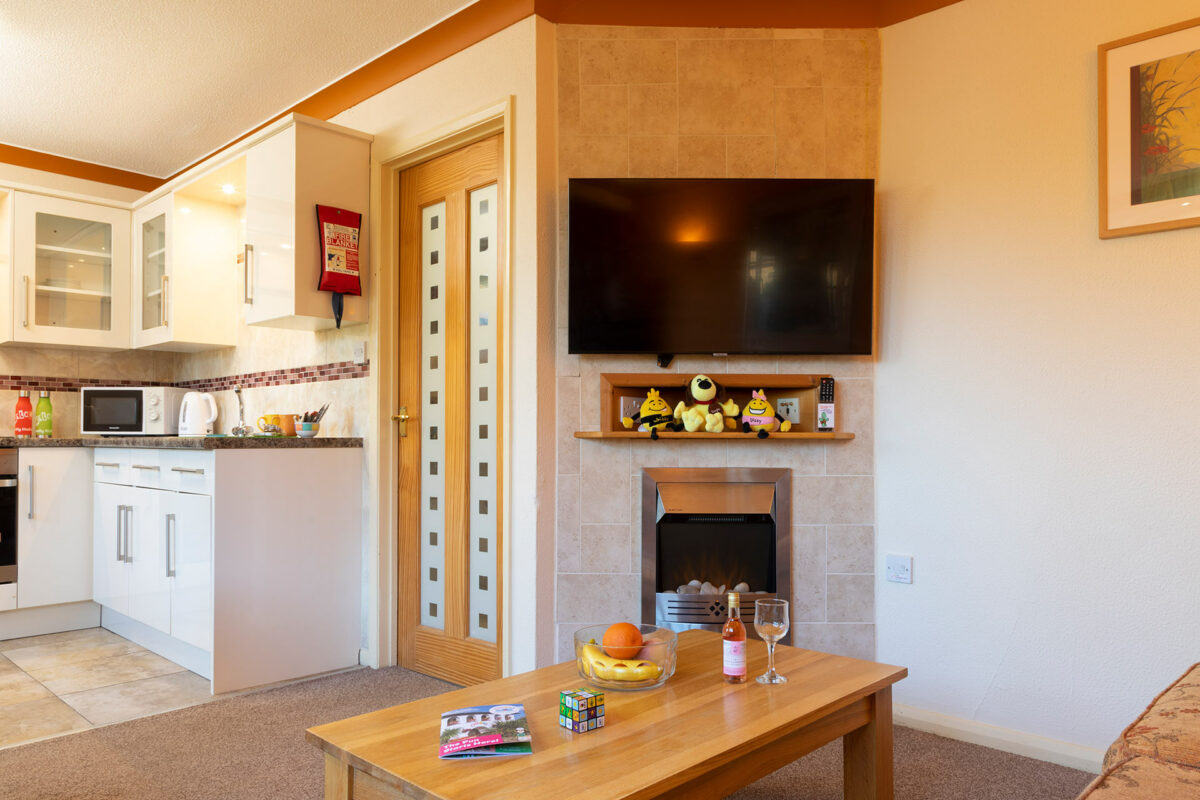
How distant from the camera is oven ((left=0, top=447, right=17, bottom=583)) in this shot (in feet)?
12.2

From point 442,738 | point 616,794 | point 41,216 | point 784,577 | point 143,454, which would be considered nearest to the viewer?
point 616,794

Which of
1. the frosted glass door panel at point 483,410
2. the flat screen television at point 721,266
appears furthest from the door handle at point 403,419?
the flat screen television at point 721,266

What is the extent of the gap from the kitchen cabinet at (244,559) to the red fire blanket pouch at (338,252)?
0.68m

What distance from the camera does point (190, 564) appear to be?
305cm

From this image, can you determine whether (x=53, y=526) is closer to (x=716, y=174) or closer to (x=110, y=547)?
(x=110, y=547)

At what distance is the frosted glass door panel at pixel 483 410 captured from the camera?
307 cm

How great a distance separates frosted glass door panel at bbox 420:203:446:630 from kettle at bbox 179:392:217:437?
5.26ft

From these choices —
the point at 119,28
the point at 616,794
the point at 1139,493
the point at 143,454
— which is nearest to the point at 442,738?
the point at 616,794

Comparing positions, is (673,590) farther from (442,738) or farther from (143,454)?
(143,454)

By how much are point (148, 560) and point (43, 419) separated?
1706 millimetres

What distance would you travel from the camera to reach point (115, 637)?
3.81m

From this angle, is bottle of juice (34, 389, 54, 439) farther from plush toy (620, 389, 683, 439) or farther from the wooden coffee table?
the wooden coffee table

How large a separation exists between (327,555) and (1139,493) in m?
2.84

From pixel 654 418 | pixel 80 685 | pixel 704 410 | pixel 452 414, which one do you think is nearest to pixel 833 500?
pixel 704 410
